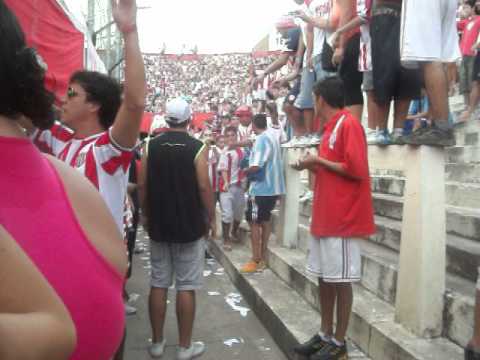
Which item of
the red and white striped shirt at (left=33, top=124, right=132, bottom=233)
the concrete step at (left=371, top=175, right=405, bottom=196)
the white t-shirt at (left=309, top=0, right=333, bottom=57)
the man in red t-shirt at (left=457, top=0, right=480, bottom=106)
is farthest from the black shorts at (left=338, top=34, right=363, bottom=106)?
→ the man in red t-shirt at (left=457, top=0, right=480, bottom=106)

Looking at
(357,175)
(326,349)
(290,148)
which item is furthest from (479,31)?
(326,349)

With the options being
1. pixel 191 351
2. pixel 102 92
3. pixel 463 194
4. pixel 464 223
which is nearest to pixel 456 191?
pixel 463 194

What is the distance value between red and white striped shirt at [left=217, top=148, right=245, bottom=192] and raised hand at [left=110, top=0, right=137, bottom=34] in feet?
20.7

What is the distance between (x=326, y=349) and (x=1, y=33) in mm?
3145

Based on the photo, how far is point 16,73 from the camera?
39.4 inches

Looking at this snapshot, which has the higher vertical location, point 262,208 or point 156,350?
point 262,208

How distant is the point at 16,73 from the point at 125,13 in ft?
3.37

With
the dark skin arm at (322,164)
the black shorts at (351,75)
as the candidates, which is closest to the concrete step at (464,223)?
the dark skin arm at (322,164)

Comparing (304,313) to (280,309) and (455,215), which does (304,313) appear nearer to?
(280,309)

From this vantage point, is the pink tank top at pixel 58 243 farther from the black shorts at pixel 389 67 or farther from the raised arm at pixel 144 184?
the black shorts at pixel 389 67

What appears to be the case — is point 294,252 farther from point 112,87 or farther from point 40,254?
point 40,254

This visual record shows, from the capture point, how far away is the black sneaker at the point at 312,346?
12.0 ft

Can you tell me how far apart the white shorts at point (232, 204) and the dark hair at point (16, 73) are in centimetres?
710

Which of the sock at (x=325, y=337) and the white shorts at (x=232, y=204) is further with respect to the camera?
the white shorts at (x=232, y=204)
